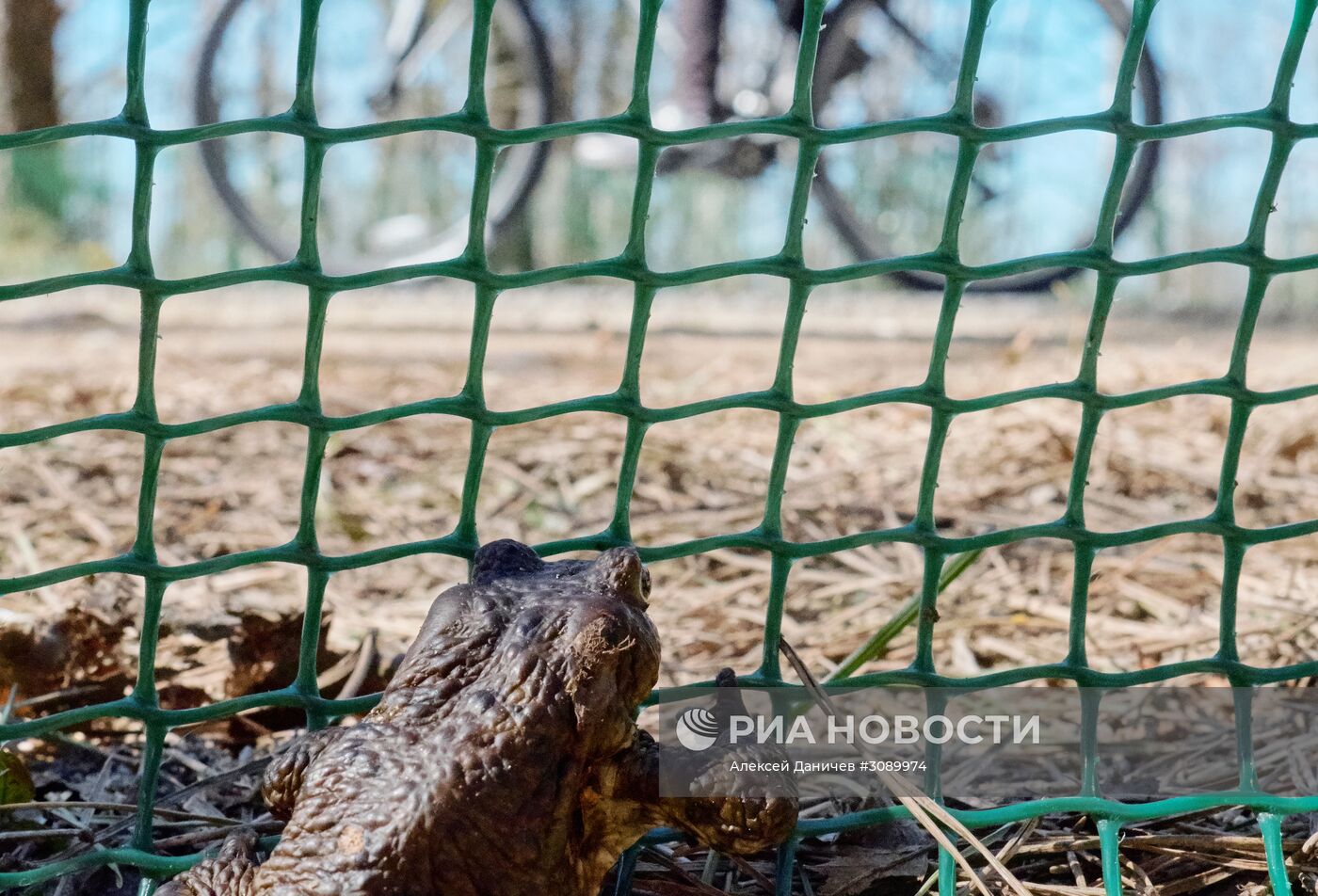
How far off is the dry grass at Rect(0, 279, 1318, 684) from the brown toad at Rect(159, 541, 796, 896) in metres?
0.83

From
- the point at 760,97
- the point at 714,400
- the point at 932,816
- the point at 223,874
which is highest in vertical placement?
the point at 760,97

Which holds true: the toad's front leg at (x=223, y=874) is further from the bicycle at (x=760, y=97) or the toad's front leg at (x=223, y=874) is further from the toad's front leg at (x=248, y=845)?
the bicycle at (x=760, y=97)

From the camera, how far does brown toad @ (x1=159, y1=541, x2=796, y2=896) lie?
3.45ft

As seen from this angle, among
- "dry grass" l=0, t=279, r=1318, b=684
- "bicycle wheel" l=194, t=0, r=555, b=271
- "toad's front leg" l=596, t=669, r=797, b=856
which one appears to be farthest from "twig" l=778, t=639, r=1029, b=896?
"bicycle wheel" l=194, t=0, r=555, b=271

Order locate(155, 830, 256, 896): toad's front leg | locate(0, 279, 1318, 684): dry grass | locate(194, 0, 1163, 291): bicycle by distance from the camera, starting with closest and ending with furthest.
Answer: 1. locate(155, 830, 256, 896): toad's front leg
2. locate(0, 279, 1318, 684): dry grass
3. locate(194, 0, 1163, 291): bicycle

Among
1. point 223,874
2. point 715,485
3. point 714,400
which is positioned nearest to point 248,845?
point 223,874

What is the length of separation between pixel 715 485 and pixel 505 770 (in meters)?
1.85

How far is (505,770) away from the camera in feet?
3.51

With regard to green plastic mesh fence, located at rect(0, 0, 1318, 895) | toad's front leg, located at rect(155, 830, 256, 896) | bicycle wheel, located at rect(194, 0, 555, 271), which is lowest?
toad's front leg, located at rect(155, 830, 256, 896)

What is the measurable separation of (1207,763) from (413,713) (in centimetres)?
113

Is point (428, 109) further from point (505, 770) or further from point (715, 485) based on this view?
point (505, 770)

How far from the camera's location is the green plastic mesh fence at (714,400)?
141 cm

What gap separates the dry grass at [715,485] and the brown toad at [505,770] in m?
0.83

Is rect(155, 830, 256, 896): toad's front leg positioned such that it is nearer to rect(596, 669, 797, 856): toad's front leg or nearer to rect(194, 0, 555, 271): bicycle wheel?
rect(596, 669, 797, 856): toad's front leg
